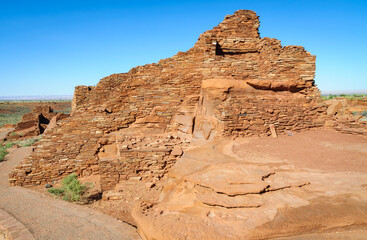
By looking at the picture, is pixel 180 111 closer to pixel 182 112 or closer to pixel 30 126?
pixel 182 112

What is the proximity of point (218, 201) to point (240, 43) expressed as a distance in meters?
9.00

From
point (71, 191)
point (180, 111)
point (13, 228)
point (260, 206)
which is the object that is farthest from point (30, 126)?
point (260, 206)

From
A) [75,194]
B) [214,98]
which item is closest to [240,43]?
[214,98]

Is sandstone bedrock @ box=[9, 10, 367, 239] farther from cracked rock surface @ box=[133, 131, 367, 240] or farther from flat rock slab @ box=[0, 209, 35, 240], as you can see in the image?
cracked rock surface @ box=[133, 131, 367, 240]

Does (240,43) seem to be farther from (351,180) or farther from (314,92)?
(351,180)

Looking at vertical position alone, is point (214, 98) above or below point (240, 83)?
below

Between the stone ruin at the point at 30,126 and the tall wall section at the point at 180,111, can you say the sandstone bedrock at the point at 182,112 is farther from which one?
the stone ruin at the point at 30,126

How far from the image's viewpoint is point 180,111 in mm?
9375

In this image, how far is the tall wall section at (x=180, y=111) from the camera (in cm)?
780

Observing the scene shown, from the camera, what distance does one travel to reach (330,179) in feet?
13.5

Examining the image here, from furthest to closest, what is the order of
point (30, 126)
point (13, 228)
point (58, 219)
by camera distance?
point (30, 126) → point (58, 219) → point (13, 228)

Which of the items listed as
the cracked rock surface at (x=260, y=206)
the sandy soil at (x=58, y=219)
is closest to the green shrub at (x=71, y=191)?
the sandy soil at (x=58, y=219)

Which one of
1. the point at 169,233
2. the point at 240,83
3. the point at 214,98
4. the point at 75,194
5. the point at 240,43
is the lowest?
the point at 75,194

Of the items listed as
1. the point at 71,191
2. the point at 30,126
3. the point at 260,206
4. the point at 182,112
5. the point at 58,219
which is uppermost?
the point at 182,112
